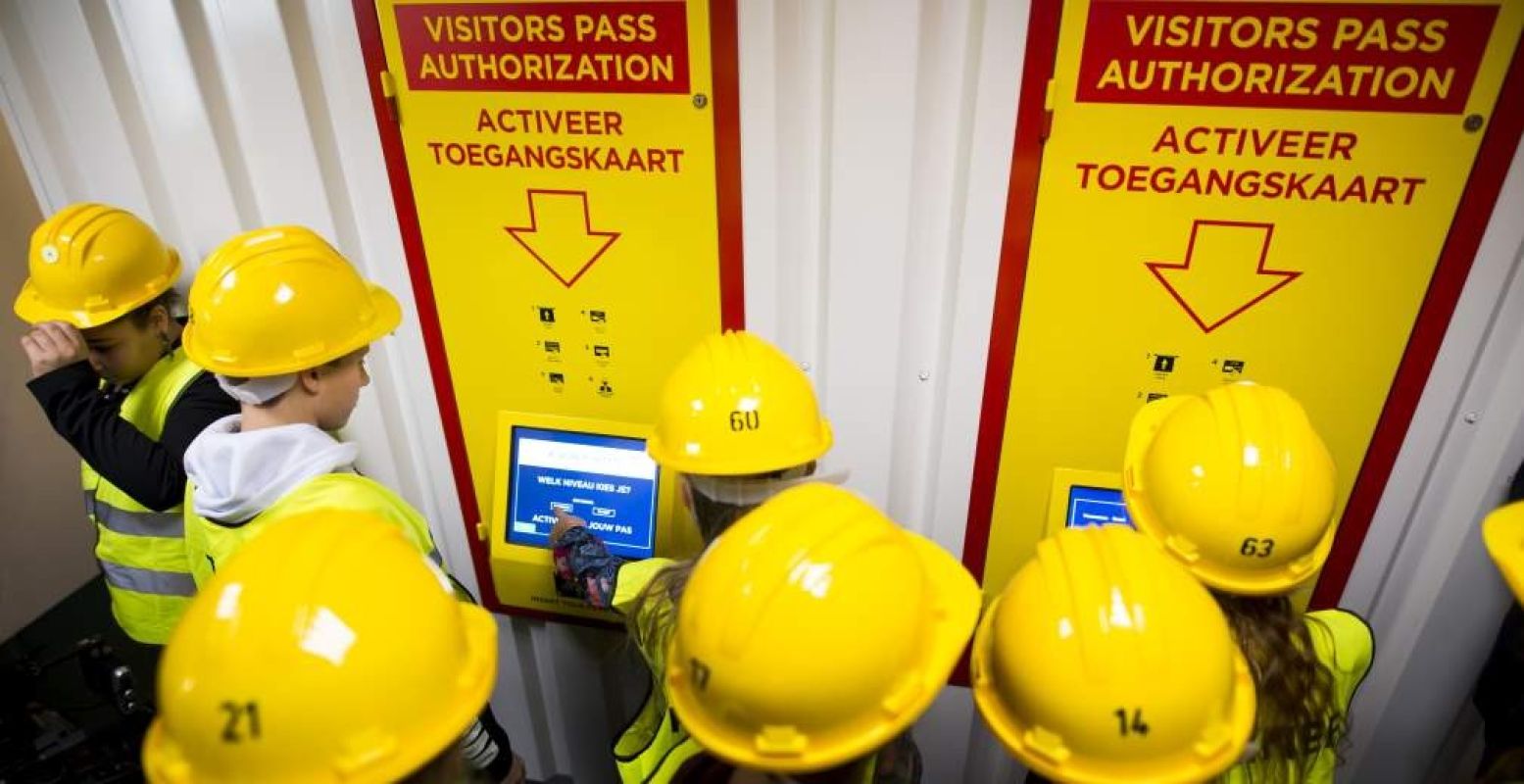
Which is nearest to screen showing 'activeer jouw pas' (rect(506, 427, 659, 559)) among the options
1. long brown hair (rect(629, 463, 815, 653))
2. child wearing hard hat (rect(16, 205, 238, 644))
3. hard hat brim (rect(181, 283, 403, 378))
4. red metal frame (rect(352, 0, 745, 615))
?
red metal frame (rect(352, 0, 745, 615))

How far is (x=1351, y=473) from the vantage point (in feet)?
4.59

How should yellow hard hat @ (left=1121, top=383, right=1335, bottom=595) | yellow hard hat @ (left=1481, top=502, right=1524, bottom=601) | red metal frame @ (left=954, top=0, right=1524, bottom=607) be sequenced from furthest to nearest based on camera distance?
red metal frame @ (left=954, top=0, right=1524, bottom=607)
yellow hard hat @ (left=1121, top=383, right=1335, bottom=595)
yellow hard hat @ (left=1481, top=502, right=1524, bottom=601)

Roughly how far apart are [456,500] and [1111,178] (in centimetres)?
164


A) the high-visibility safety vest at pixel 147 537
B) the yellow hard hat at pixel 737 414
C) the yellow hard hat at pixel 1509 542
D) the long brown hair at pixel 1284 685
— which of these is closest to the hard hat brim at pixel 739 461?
the yellow hard hat at pixel 737 414

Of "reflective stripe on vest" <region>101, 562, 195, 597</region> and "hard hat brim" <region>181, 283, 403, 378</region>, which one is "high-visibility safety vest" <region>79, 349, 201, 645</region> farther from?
"hard hat brim" <region>181, 283, 403, 378</region>

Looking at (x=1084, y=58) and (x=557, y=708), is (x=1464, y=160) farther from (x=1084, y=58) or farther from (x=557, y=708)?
(x=557, y=708)

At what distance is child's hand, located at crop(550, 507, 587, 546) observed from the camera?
173cm

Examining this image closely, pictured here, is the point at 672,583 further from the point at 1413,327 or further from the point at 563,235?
the point at 1413,327

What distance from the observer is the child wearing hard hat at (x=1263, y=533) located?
103 cm

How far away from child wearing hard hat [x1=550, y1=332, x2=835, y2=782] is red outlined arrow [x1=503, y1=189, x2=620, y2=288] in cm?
33

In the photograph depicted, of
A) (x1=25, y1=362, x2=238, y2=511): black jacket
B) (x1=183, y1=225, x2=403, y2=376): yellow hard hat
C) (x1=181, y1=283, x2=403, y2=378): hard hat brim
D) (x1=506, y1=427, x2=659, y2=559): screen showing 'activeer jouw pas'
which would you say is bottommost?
(x1=506, y1=427, x2=659, y2=559): screen showing 'activeer jouw pas'

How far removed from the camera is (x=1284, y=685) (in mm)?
1036

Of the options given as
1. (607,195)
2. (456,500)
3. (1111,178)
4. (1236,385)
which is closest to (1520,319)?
(1236,385)

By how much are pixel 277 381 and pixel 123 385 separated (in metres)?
0.78
